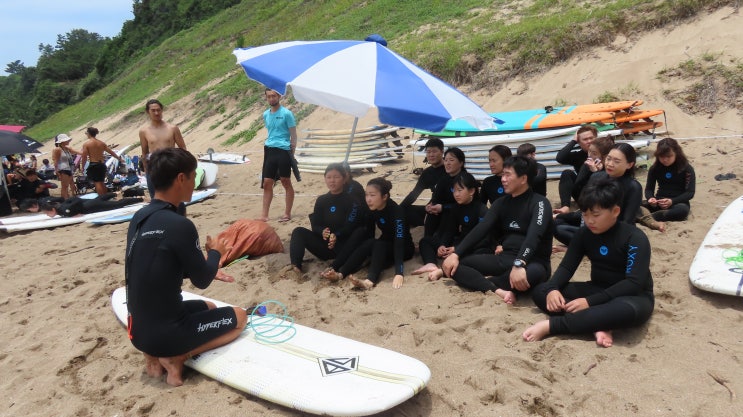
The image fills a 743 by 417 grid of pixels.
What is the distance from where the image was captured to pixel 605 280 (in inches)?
120

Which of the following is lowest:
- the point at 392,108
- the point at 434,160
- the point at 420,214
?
the point at 420,214

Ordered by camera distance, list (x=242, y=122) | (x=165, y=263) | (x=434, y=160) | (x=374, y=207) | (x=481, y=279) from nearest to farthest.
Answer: (x=165, y=263) → (x=481, y=279) → (x=374, y=207) → (x=434, y=160) → (x=242, y=122)

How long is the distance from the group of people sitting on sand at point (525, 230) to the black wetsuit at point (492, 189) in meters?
0.01

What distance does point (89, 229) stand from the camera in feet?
22.5

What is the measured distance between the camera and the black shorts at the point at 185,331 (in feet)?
8.84

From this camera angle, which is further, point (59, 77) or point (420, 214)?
point (59, 77)

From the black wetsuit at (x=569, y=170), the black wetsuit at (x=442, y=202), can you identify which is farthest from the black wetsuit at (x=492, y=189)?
the black wetsuit at (x=569, y=170)

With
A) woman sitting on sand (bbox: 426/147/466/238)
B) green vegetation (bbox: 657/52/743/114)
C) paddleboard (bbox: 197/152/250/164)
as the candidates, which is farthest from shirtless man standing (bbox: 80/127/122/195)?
green vegetation (bbox: 657/52/743/114)

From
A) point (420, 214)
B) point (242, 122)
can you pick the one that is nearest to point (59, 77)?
point (242, 122)

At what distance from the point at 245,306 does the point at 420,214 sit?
1954 mm

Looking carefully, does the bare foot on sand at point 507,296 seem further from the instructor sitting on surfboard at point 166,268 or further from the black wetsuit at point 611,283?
the instructor sitting on surfboard at point 166,268

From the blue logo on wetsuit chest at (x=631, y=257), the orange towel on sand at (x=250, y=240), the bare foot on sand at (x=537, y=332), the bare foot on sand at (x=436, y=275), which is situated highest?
the blue logo on wetsuit chest at (x=631, y=257)

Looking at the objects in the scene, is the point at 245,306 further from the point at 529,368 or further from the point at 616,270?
the point at 616,270

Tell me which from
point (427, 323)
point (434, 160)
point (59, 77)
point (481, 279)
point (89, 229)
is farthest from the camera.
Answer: point (59, 77)
